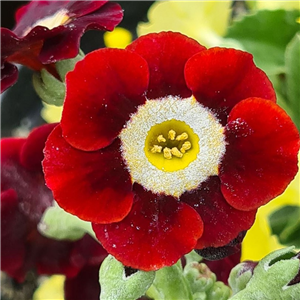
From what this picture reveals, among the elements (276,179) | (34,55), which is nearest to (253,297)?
(276,179)

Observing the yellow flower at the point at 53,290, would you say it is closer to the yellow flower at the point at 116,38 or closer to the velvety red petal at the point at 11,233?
the velvety red petal at the point at 11,233

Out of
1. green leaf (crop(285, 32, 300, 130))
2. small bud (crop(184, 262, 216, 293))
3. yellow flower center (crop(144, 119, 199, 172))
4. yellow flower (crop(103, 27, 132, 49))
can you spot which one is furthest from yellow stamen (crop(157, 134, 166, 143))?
yellow flower (crop(103, 27, 132, 49))

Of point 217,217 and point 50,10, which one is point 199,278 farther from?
point 50,10

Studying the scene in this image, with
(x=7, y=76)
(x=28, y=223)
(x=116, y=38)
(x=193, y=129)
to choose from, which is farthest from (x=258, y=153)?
(x=116, y=38)

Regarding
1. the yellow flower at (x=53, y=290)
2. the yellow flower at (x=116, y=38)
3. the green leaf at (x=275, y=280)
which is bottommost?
the yellow flower at (x=53, y=290)

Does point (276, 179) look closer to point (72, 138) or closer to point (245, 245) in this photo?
point (72, 138)

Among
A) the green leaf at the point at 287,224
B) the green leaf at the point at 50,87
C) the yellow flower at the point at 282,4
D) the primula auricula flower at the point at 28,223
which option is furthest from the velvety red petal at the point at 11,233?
the yellow flower at the point at 282,4
